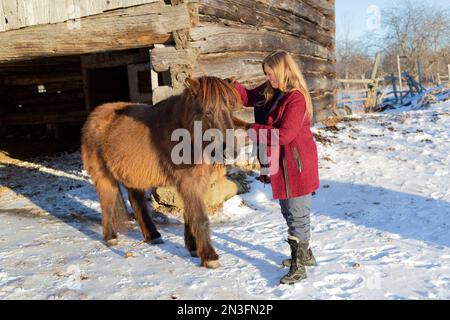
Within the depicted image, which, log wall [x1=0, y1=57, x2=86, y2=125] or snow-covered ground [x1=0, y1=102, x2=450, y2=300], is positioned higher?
log wall [x1=0, y1=57, x2=86, y2=125]

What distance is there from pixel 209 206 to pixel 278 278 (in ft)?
7.96

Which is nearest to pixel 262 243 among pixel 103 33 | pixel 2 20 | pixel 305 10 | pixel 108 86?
pixel 103 33

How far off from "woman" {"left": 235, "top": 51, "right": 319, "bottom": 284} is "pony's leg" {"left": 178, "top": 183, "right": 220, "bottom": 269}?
0.77 metres

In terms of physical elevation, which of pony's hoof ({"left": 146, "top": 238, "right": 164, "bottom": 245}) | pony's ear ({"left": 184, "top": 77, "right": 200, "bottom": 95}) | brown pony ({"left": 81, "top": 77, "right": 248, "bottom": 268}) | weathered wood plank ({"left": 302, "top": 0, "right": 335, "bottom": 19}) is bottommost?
pony's hoof ({"left": 146, "top": 238, "right": 164, "bottom": 245})

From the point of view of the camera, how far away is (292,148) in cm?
342

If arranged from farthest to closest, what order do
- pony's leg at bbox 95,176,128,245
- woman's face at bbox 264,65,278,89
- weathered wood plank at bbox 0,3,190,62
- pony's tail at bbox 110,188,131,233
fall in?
weathered wood plank at bbox 0,3,190,62
pony's tail at bbox 110,188,131,233
pony's leg at bbox 95,176,128,245
woman's face at bbox 264,65,278,89

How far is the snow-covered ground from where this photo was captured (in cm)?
343

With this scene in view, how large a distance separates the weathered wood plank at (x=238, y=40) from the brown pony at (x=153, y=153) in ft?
6.43

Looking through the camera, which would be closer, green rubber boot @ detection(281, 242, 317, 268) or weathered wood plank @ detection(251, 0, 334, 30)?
green rubber boot @ detection(281, 242, 317, 268)

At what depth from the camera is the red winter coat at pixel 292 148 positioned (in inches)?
129

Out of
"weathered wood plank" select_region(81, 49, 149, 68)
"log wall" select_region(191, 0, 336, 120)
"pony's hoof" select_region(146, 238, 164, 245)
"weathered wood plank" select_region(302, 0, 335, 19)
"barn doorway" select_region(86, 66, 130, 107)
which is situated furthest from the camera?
"barn doorway" select_region(86, 66, 130, 107)

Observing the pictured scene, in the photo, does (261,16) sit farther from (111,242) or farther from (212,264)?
(212,264)

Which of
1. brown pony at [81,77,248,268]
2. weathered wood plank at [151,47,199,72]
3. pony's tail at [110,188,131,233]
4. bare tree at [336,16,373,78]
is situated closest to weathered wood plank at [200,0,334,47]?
weathered wood plank at [151,47,199,72]

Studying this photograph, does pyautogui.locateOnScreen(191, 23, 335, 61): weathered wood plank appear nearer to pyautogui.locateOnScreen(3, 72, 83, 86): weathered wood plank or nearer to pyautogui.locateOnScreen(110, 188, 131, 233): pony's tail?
pyautogui.locateOnScreen(110, 188, 131, 233): pony's tail
